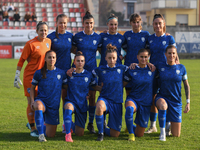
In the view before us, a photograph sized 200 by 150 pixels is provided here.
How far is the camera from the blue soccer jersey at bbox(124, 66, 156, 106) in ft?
15.7

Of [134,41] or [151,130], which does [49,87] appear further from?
[151,130]

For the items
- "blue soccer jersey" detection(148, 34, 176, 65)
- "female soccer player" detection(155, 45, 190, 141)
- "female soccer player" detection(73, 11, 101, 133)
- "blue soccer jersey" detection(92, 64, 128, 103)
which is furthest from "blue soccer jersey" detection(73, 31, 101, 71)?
"female soccer player" detection(155, 45, 190, 141)

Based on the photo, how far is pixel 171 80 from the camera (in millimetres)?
4793

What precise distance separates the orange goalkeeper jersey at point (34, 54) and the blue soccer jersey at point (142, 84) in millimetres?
1396

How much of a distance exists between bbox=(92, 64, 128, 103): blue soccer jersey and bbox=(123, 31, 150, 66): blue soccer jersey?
1.39ft

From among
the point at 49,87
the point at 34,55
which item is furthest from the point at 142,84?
the point at 34,55

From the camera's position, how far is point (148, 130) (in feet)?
17.0

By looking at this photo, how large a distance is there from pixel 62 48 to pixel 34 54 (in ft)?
1.54

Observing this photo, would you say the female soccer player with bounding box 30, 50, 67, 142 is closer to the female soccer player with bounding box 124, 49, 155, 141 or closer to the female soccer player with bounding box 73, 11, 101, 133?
the female soccer player with bounding box 73, 11, 101, 133

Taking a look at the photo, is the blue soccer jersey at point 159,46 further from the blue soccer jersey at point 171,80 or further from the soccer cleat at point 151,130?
the soccer cleat at point 151,130

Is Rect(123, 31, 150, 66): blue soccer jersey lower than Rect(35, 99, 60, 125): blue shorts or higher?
higher

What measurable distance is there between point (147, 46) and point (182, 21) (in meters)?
31.9

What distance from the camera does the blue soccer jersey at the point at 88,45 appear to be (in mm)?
5145

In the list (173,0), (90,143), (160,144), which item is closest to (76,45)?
(90,143)
